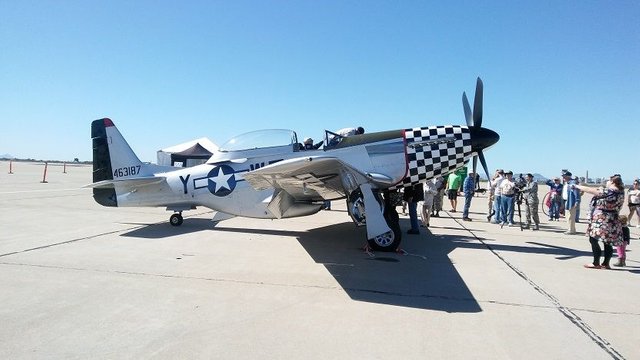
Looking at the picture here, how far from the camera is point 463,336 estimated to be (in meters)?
3.29

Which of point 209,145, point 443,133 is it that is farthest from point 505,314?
point 209,145

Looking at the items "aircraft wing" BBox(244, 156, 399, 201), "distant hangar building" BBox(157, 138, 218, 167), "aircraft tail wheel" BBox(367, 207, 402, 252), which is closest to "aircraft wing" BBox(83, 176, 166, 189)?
"aircraft wing" BBox(244, 156, 399, 201)

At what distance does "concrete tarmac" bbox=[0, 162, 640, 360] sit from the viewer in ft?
10.0

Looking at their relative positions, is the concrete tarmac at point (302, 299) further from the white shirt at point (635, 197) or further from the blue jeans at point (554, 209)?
the blue jeans at point (554, 209)

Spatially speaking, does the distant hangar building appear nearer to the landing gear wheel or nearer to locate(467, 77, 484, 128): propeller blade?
the landing gear wheel

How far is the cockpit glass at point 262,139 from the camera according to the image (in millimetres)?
8234

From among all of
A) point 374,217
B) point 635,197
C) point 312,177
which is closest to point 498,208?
point 635,197

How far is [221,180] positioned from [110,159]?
327 centimetres

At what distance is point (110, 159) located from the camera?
9398 mm

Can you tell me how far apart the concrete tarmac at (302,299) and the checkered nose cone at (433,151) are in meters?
1.56

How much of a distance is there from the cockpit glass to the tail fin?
2.88 meters

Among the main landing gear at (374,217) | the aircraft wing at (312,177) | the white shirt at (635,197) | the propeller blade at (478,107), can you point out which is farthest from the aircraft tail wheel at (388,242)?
the white shirt at (635,197)

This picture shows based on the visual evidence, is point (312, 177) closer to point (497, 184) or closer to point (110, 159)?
point (110, 159)

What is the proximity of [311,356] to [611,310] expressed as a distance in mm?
3577
